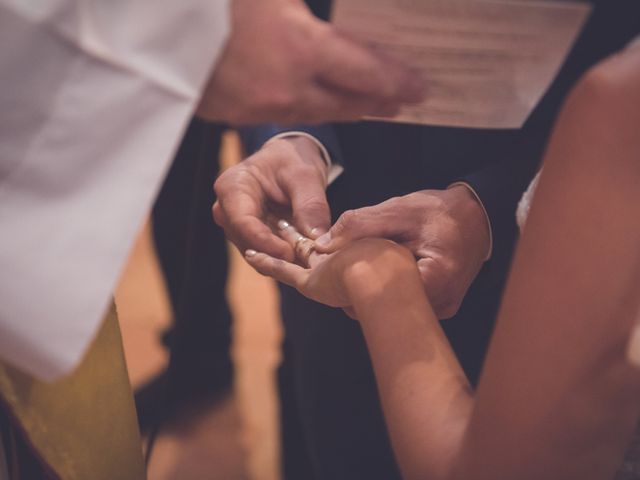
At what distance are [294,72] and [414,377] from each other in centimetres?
24

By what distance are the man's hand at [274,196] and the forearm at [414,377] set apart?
19 cm

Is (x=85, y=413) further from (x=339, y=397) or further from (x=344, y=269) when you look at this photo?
(x=339, y=397)

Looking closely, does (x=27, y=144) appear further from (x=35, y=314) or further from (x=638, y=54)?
A: (x=638, y=54)

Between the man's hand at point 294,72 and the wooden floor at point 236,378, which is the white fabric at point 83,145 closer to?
the man's hand at point 294,72

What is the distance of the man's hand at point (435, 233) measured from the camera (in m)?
0.71

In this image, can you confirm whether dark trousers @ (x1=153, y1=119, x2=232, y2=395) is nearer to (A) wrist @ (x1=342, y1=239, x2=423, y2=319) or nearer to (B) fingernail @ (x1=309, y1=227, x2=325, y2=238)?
(B) fingernail @ (x1=309, y1=227, x2=325, y2=238)

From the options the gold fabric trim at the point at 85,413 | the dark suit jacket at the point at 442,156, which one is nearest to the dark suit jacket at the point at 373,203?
the dark suit jacket at the point at 442,156

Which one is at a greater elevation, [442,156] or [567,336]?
[567,336]

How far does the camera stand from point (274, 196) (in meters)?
0.85

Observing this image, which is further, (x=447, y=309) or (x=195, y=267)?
(x=195, y=267)

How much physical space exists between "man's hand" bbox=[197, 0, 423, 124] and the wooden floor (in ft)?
3.40

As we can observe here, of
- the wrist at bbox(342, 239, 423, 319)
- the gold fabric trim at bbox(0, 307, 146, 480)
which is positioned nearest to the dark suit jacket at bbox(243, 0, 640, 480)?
the wrist at bbox(342, 239, 423, 319)

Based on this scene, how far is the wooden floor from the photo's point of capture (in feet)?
4.64

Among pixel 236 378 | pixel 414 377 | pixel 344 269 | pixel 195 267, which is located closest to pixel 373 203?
Result: pixel 344 269
